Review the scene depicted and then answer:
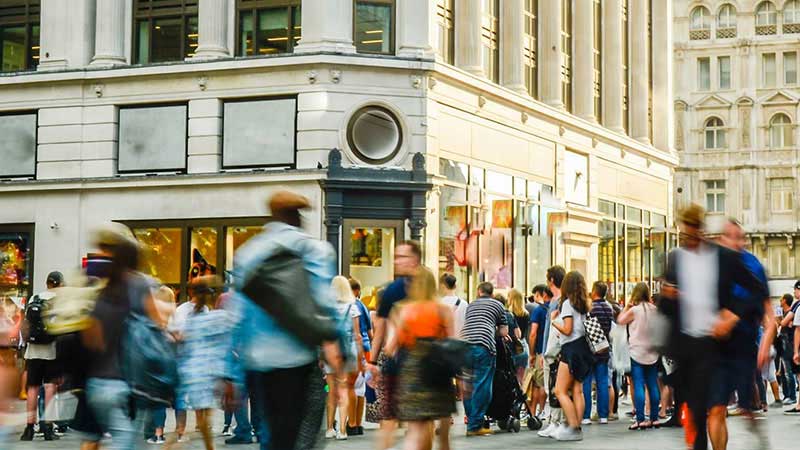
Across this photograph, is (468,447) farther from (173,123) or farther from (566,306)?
(173,123)

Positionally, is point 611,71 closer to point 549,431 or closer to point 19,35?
point 19,35

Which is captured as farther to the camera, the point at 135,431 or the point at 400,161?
the point at 400,161

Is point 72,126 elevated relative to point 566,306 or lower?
elevated

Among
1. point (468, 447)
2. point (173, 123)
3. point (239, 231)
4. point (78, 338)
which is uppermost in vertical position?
point (173, 123)

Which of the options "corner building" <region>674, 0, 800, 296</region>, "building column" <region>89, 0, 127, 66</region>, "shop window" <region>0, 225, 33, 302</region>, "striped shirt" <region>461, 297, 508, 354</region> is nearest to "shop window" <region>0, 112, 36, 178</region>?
"shop window" <region>0, 225, 33, 302</region>

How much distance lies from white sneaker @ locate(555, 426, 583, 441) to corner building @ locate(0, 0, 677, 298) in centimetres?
1404

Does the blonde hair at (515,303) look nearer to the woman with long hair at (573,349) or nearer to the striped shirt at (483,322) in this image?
the striped shirt at (483,322)

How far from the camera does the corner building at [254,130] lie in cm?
3067

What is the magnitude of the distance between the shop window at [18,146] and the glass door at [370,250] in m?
8.51

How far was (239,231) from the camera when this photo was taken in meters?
31.3

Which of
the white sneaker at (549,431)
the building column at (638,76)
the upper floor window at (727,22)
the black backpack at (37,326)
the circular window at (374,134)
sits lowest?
the white sneaker at (549,431)

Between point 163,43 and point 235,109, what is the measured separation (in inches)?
116

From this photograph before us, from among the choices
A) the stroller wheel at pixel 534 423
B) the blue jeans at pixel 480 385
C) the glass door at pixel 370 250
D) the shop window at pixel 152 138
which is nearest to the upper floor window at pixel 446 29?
the glass door at pixel 370 250

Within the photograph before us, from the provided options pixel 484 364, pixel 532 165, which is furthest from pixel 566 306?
pixel 532 165
